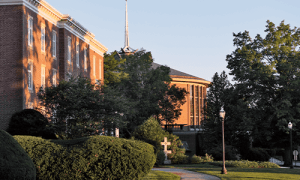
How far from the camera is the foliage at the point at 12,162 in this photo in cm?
941

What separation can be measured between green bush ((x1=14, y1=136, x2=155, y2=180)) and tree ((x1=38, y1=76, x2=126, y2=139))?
35.4ft

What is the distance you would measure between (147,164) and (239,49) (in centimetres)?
3088

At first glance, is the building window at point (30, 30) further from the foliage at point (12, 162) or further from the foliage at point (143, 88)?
the foliage at point (143, 88)

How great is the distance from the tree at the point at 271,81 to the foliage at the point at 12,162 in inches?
1307

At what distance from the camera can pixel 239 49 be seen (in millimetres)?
43812

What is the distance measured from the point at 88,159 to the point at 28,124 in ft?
43.3

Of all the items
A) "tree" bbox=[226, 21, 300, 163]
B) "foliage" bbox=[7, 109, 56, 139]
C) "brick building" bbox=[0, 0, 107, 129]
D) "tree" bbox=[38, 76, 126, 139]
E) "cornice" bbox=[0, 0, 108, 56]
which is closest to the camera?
"tree" bbox=[38, 76, 126, 139]

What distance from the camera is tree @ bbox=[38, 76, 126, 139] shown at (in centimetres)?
2650

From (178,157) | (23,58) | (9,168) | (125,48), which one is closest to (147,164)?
(9,168)

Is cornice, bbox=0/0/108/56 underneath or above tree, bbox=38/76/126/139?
above

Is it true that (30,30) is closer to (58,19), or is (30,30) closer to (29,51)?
(29,51)

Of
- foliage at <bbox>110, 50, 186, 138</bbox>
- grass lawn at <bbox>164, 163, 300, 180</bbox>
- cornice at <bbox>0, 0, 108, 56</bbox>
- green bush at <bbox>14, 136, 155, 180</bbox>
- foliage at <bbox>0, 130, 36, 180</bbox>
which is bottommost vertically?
grass lawn at <bbox>164, 163, 300, 180</bbox>

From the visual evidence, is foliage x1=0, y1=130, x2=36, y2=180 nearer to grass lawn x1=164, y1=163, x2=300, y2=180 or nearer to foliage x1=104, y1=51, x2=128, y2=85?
grass lawn x1=164, y1=163, x2=300, y2=180

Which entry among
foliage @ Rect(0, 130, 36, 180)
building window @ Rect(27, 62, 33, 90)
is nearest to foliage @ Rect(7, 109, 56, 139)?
building window @ Rect(27, 62, 33, 90)
